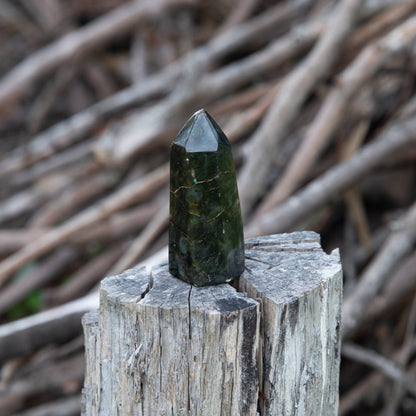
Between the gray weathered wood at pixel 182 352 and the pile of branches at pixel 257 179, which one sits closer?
the gray weathered wood at pixel 182 352

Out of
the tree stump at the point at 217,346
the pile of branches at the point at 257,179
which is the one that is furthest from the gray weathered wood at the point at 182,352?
the pile of branches at the point at 257,179

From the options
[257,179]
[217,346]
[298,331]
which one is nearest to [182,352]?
[217,346]

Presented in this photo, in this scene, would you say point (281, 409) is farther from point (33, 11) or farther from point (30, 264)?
point (33, 11)

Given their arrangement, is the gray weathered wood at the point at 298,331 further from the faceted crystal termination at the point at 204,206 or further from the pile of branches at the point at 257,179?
the pile of branches at the point at 257,179

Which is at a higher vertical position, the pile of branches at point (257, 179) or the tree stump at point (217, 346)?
the pile of branches at point (257, 179)

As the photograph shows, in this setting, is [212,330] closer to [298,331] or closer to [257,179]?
[298,331]

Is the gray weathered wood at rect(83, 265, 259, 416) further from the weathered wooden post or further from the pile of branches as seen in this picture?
the pile of branches

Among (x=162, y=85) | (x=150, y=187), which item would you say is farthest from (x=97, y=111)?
(x=150, y=187)
